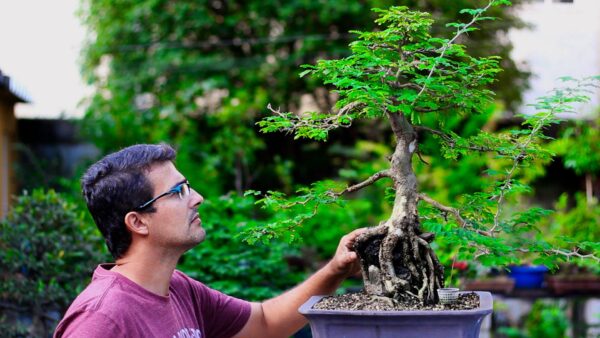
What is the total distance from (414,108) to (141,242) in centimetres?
74

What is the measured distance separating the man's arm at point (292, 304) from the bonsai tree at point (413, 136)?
0.48ft

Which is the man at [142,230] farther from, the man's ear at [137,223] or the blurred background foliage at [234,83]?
the blurred background foliage at [234,83]

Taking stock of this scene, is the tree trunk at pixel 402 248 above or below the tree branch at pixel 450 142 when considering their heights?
below

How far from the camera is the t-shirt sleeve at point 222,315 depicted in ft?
7.77

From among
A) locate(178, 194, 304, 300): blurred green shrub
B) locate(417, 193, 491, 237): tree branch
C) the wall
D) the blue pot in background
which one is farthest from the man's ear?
the wall

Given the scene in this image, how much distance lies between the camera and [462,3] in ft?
28.7

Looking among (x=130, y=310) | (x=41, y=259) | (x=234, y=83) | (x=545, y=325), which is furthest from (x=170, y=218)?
(x=234, y=83)

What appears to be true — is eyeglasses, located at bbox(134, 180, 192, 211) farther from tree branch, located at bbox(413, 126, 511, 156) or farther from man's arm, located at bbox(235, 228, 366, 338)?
tree branch, located at bbox(413, 126, 511, 156)

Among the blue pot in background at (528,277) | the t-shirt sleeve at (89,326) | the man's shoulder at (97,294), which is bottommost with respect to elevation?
the blue pot in background at (528,277)

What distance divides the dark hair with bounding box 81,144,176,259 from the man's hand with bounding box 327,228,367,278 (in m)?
0.51

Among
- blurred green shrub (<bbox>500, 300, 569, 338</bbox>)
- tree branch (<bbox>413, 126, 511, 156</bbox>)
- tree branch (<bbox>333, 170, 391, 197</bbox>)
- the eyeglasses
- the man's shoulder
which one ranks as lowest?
blurred green shrub (<bbox>500, 300, 569, 338</bbox>)

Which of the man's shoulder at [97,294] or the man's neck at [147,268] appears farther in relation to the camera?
the man's neck at [147,268]

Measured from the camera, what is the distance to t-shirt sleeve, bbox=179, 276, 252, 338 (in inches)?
93.3

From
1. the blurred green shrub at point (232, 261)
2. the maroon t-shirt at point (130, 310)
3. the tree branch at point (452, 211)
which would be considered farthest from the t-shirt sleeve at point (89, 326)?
the blurred green shrub at point (232, 261)
